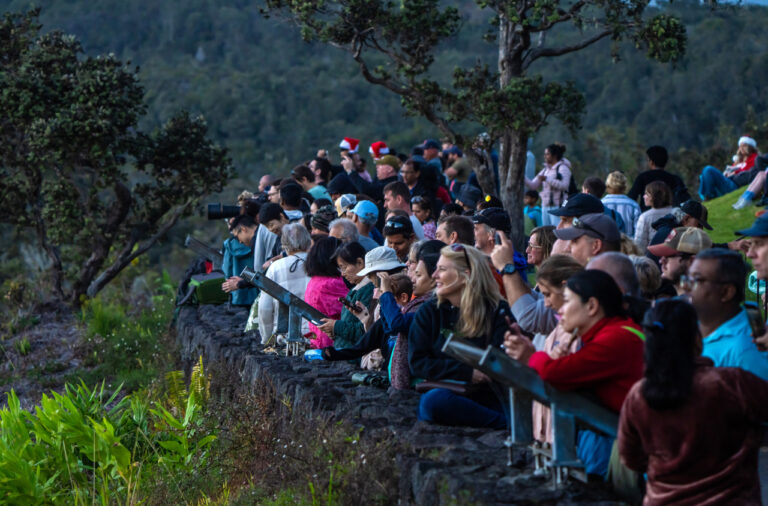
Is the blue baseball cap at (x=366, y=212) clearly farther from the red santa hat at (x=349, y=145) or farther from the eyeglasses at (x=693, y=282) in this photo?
the eyeglasses at (x=693, y=282)

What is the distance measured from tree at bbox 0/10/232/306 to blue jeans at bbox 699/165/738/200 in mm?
8242

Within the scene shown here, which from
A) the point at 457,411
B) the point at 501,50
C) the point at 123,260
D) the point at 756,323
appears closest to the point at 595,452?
the point at 756,323

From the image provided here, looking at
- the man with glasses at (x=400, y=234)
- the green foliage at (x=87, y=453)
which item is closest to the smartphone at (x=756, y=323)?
the man with glasses at (x=400, y=234)

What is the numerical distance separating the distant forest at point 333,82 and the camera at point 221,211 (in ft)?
70.0

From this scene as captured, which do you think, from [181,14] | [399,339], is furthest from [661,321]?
[181,14]

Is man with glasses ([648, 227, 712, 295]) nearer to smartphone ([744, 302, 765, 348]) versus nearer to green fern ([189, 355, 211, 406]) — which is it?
smartphone ([744, 302, 765, 348])

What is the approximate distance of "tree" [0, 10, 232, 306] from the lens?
672 inches

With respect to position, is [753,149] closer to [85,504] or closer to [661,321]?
[85,504]

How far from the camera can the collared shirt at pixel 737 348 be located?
173 inches

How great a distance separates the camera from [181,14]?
73.8 m

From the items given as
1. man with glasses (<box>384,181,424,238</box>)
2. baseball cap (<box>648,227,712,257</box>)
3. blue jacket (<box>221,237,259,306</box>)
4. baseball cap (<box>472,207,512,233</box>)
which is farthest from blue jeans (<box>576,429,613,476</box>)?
blue jacket (<box>221,237,259,306</box>)

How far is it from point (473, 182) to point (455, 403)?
30.4 feet

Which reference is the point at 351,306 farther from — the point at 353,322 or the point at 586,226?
the point at 586,226

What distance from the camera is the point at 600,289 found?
434 centimetres
